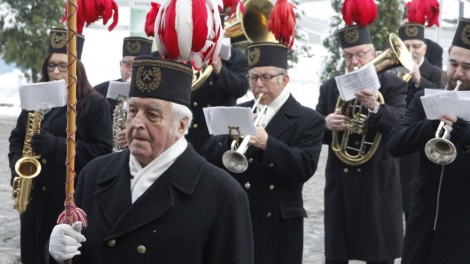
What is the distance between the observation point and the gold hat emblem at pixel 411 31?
9134 millimetres

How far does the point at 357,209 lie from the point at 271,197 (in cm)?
140

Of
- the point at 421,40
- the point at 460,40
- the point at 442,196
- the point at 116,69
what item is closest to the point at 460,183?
the point at 442,196

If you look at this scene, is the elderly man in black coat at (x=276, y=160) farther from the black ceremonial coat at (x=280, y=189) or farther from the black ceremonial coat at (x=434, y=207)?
the black ceremonial coat at (x=434, y=207)

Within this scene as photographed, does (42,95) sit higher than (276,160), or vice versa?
(42,95)

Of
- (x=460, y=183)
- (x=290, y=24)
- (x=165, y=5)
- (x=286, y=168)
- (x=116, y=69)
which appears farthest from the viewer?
(x=116, y=69)

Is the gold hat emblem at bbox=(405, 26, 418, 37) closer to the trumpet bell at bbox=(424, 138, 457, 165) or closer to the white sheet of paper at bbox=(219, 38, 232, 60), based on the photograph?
the white sheet of paper at bbox=(219, 38, 232, 60)

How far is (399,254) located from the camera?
689 centimetres

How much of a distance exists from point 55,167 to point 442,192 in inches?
107

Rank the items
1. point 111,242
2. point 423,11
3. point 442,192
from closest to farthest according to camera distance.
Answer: point 111,242, point 442,192, point 423,11

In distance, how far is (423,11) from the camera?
938 cm

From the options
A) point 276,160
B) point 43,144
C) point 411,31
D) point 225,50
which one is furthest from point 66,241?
point 411,31

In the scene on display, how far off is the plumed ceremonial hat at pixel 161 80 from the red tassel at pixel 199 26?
221mm

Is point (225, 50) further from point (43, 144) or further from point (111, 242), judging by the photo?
point (111, 242)

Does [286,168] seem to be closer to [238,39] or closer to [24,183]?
[24,183]
